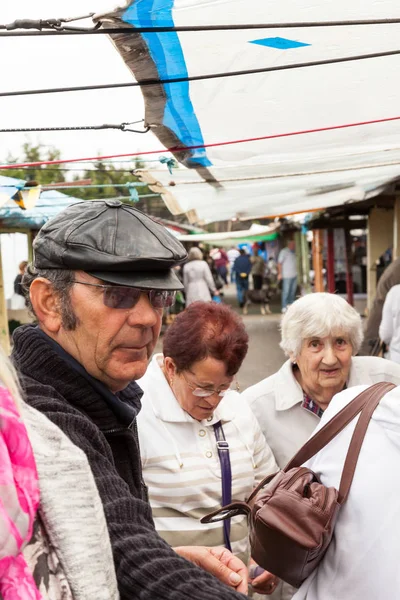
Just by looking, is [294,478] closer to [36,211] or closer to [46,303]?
[46,303]

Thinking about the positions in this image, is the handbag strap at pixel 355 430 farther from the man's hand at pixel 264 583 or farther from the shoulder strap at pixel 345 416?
the man's hand at pixel 264 583

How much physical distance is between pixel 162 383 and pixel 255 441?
0.47 metres

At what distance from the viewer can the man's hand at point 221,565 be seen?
1.73m

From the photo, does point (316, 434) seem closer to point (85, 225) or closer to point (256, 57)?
point (85, 225)

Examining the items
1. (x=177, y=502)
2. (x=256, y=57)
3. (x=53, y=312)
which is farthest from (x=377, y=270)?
(x=53, y=312)

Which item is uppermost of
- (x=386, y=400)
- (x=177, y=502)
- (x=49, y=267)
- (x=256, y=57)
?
(x=256, y=57)

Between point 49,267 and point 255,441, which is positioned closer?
point 49,267

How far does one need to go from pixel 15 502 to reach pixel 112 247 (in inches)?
25.1

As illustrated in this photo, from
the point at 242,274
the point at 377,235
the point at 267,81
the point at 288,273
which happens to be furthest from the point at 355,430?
the point at 242,274

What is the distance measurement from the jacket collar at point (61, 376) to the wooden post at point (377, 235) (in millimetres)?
11466

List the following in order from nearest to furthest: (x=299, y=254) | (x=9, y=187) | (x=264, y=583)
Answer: (x=264, y=583) → (x=9, y=187) → (x=299, y=254)

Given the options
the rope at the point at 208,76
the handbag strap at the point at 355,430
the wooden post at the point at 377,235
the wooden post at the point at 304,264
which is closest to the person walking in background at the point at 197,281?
the wooden post at the point at 377,235

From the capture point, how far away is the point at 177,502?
8.34 ft

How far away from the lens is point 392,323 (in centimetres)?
534
